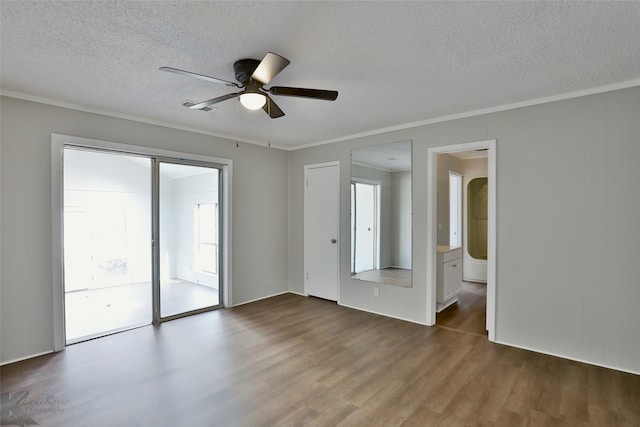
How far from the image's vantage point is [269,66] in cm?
202

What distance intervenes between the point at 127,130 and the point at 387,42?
3.09 meters

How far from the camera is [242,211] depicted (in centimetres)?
486

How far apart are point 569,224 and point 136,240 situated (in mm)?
5068

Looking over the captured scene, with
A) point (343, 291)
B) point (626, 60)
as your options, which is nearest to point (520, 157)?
point (626, 60)

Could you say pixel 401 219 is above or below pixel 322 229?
above

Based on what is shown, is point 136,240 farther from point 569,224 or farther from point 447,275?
point 569,224

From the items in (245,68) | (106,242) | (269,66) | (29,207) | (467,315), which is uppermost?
(245,68)

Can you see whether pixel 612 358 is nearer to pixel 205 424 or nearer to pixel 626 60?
pixel 626 60

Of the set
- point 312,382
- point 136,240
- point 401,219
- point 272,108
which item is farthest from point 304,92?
point 136,240

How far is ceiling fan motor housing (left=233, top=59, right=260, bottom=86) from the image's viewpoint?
2328 millimetres

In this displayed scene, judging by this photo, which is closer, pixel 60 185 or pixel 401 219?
pixel 60 185

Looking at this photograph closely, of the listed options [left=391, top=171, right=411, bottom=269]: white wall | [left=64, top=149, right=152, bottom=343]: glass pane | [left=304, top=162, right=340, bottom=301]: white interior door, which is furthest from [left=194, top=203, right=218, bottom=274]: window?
[left=391, top=171, right=411, bottom=269]: white wall

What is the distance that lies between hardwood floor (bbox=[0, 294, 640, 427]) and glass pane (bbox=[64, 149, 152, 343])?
2.16 feet

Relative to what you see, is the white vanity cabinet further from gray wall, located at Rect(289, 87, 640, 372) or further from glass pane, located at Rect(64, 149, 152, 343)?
glass pane, located at Rect(64, 149, 152, 343)
